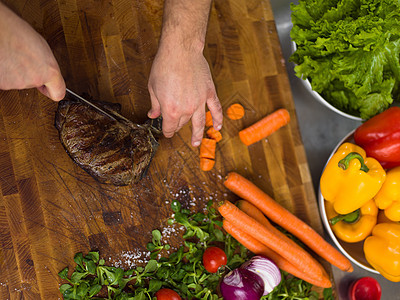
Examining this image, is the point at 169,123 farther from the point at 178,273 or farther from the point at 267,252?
the point at 267,252

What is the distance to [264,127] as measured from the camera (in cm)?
248

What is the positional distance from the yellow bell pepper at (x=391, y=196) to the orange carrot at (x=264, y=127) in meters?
0.80

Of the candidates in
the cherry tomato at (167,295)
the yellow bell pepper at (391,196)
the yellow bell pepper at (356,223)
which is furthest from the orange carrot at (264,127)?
the cherry tomato at (167,295)

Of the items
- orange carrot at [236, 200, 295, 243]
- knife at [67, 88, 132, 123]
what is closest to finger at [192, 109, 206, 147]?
knife at [67, 88, 132, 123]

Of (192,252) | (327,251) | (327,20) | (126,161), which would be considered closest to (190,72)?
(126,161)

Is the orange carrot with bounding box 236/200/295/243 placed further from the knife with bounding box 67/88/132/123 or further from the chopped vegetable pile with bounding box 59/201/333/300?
the knife with bounding box 67/88/132/123

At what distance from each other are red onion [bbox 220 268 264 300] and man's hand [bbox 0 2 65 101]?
63.6 inches

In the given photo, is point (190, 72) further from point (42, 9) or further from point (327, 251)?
point (327, 251)

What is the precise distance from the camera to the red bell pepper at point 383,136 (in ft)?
7.48

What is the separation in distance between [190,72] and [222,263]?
127 cm

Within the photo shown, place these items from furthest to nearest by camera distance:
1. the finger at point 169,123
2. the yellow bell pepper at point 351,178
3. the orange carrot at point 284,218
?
the orange carrot at point 284,218, the yellow bell pepper at point 351,178, the finger at point 169,123

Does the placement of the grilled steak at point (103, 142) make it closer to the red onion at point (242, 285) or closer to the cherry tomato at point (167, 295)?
the cherry tomato at point (167, 295)

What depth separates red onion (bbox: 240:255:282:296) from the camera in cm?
231

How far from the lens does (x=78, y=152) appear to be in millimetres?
2080
